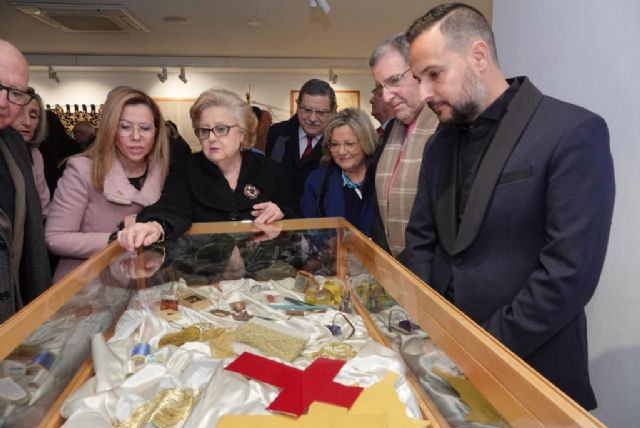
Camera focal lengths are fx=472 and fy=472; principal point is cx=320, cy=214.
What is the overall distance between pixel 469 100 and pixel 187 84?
782cm

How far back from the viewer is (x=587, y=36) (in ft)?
6.06

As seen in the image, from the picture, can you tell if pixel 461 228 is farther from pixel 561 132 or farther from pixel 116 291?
pixel 116 291

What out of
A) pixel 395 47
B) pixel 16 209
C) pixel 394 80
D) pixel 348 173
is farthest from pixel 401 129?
pixel 16 209

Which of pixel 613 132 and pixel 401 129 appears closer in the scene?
pixel 613 132

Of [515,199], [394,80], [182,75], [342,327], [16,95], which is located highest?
[182,75]

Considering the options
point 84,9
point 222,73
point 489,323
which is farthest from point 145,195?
point 222,73

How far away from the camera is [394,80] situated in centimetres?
190

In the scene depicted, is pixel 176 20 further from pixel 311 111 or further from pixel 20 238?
pixel 20 238

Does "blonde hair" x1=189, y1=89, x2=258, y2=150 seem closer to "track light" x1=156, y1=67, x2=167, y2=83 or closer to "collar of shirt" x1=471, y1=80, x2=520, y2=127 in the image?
"collar of shirt" x1=471, y1=80, x2=520, y2=127

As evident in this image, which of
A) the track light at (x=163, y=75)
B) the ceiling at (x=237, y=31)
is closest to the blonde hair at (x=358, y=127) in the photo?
the ceiling at (x=237, y=31)

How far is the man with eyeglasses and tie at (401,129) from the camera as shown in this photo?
6.15ft

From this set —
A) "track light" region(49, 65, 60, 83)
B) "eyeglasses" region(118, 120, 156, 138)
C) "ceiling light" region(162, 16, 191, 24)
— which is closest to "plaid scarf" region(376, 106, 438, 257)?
"eyeglasses" region(118, 120, 156, 138)

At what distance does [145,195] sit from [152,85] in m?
7.14

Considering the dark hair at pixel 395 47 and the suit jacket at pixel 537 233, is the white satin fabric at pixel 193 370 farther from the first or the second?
the dark hair at pixel 395 47
